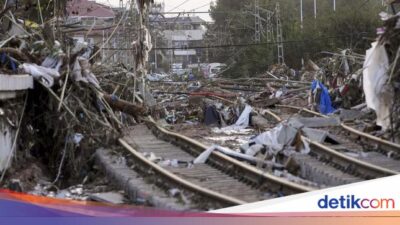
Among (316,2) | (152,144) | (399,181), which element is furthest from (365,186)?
(316,2)

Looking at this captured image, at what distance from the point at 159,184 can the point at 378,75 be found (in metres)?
3.32

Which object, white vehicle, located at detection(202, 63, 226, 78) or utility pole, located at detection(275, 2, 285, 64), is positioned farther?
white vehicle, located at detection(202, 63, 226, 78)

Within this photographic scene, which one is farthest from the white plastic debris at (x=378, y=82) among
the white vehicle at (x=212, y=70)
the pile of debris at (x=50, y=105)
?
the white vehicle at (x=212, y=70)

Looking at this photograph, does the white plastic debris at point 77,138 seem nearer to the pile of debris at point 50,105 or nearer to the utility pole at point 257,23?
the pile of debris at point 50,105

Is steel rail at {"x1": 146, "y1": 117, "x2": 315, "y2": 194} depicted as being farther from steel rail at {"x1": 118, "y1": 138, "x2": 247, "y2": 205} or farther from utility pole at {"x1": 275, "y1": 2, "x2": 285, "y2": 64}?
utility pole at {"x1": 275, "y1": 2, "x2": 285, "y2": 64}

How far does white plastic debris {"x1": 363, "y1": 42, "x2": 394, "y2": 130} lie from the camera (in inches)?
115

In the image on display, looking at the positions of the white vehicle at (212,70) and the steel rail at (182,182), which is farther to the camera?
the white vehicle at (212,70)

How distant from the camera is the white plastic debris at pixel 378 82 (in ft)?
9.55

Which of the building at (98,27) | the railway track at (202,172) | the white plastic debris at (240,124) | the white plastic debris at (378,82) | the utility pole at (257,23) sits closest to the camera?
the white plastic debris at (378,82)

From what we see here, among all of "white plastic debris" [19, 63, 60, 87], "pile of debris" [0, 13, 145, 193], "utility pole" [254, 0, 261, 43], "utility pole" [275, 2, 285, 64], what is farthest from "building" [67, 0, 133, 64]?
"utility pole" [254, 0, 261, 43]

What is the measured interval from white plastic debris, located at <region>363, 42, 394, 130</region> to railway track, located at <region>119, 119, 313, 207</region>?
1.87 feet

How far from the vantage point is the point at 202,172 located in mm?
6629

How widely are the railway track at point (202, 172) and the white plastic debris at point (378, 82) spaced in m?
0.57

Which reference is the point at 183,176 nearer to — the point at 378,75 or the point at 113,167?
the point at 113,167
